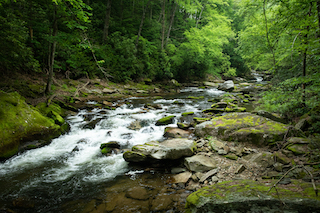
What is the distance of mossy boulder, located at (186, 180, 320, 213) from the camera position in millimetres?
2215

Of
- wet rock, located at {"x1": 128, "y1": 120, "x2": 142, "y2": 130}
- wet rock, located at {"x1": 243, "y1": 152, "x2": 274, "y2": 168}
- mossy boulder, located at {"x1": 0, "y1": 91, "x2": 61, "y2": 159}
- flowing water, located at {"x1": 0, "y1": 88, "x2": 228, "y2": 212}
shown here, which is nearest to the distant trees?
mossy boulder, located at {"x1": 0, "y1": 91, "x2": 61, "y2": 159}

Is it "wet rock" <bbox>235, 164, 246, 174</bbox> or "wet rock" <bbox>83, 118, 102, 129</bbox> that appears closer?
"wet rock" <bbox>235, 164, 246, 174</bbox>

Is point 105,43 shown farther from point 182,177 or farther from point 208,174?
point 208,174

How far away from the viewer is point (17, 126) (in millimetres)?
5250

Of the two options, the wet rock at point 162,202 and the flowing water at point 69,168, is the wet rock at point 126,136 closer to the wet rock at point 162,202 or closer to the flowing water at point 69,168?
the flowing water at point 69,168

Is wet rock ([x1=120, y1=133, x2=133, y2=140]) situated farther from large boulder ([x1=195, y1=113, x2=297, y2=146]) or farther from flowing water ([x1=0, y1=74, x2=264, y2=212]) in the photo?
large boulder ([x1=195, y1=113, x2=297, y2=146])

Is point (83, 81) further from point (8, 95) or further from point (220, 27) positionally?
point (220, 27)

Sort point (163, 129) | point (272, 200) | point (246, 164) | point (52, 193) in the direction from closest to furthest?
1. point (272, 200)
2. point (52, 193)
3. point (246, 164)
4. point (163, 129)

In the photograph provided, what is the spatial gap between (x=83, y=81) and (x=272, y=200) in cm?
1491

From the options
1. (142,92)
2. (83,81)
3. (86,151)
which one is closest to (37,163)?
(86,151)

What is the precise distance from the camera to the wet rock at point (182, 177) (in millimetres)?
4065

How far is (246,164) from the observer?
4.28 m

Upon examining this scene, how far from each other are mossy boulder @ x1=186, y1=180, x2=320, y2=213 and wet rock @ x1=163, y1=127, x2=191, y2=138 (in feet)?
12.2

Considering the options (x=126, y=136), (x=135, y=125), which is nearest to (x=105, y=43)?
(x=135, y=125)
